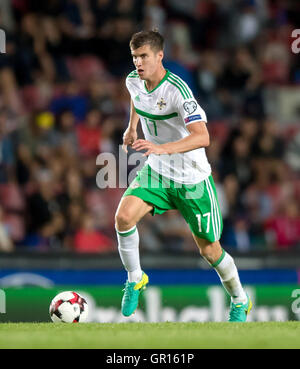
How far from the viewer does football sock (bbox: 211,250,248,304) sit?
772 centimetres

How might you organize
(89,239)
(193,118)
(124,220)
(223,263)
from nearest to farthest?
1. (193,118)
2. (124,220)
3. (223,263)
4. (89,239)

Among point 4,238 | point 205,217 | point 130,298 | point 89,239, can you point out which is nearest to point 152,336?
point 130,298

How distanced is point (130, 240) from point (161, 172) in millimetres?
621

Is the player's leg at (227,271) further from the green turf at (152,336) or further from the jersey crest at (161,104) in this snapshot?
the jersey crest at (161,104)

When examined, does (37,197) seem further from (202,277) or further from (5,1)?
(5,1)

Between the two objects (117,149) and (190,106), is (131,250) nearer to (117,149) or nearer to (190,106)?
(190,106)

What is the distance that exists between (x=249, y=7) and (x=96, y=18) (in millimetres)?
2838

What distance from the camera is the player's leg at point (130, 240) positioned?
7.21 metres

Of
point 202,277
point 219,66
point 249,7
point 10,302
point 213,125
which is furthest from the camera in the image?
point 249,7

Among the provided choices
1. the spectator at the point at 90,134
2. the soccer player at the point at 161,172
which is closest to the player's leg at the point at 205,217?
the soccer player at the point at 161,172

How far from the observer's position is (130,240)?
7375 millimetres

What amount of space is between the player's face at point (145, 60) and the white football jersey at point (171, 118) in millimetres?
164

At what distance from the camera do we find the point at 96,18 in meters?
14.0
